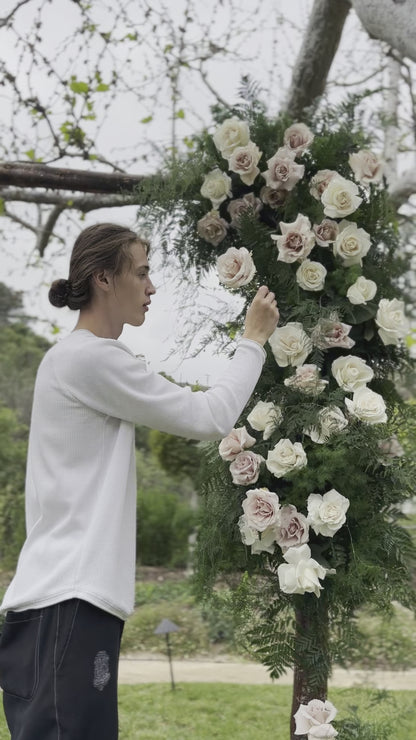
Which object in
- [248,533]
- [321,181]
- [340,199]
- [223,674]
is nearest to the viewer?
[248,533]

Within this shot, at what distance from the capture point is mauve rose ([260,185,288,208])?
2451mm

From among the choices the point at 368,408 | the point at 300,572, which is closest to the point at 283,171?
the point at 368,408

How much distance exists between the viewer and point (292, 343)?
223 centimetres

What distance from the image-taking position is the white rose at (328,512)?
6.81 ft

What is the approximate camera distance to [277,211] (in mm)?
2469

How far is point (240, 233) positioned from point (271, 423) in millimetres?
597

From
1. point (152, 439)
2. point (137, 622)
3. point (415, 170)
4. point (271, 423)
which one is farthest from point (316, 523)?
point (152, 439)

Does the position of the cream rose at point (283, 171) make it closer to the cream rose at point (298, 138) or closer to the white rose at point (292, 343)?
the cream rose at point (298, 138)

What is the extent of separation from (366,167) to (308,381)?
0.73 meters

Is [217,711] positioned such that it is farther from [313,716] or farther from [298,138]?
[298,138]

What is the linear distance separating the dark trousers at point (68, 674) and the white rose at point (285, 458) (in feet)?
2.35

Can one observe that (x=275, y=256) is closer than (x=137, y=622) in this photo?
Yes

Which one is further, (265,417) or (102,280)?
(265,417)

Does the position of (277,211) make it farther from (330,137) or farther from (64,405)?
(64,405)
